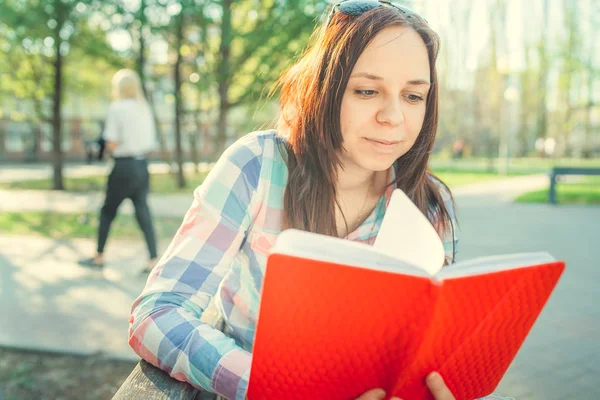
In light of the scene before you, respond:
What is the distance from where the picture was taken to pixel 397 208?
91 cm

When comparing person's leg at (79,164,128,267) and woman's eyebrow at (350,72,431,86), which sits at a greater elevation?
woman's eyebrow at (350,72,431,86)

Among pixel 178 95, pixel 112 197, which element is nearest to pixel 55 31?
pixel 178 95

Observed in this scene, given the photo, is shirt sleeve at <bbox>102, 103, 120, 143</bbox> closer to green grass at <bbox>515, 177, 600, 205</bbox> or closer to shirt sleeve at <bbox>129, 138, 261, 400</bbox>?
shirt sleeve at <bbox>129, 138, 261, 400</bbox>

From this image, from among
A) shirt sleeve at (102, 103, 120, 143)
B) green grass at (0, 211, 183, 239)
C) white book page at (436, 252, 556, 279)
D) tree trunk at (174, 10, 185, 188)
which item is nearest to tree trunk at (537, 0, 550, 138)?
tree trunk at (174, 10, 185, 188)

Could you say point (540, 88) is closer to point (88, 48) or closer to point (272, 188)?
point (88, 48)

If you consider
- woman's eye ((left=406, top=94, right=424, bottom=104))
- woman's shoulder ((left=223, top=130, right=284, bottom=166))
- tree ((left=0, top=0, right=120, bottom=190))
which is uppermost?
tree ((left=0, top=0, right=120, bottom=190))

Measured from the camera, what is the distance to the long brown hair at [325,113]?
124 cm

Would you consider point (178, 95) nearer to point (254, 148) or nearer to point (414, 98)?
point (254, 148)

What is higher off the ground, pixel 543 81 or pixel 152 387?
pixel 543 81

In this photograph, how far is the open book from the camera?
749mm

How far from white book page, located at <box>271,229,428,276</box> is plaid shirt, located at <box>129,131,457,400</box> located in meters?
0.40

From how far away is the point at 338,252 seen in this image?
747 mm

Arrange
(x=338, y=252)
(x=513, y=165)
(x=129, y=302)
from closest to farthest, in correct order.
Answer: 1. (x=338, y=252)
2. (x=129, y=302)
3. (x=513, y=165)

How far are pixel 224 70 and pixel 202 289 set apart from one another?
957cm
